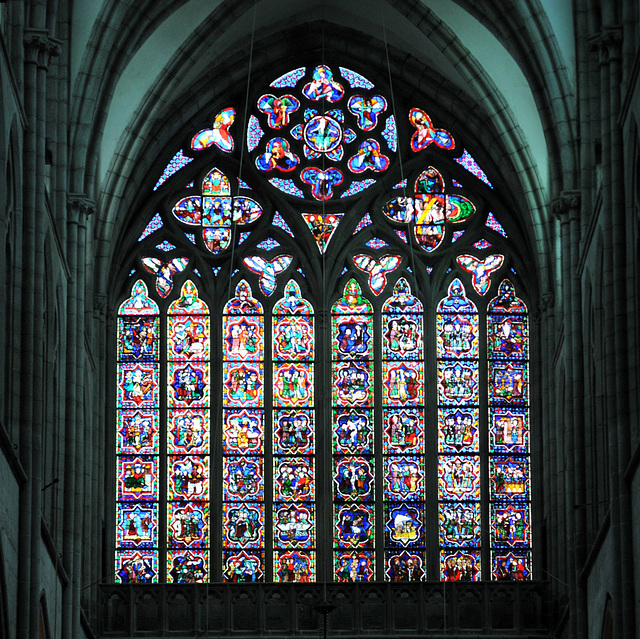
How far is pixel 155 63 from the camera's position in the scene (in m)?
→ 35.3

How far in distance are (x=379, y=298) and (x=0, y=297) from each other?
514 inches

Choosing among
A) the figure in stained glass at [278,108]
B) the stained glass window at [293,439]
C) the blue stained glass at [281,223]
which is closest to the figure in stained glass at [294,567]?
the stained glass window at [293,439]

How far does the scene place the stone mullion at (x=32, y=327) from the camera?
83.0ft

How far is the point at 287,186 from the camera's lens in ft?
124

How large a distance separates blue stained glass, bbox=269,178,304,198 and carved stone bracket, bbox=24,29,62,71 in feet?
34.6

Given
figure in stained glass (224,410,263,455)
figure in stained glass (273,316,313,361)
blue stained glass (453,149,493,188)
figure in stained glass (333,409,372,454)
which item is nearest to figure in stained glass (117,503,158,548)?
figure in stained glass (224,410,263,455)

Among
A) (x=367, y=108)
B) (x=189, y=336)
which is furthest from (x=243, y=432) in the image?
(x=367, y=108)

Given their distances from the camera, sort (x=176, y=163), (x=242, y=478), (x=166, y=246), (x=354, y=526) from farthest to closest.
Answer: (x=176, y=163) < (x=166, y=246) < (x=242, y=478) < (x=354, y=526)

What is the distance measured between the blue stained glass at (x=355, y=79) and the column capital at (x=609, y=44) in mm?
10823

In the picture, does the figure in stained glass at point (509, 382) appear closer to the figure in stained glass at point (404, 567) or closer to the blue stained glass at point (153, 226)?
the figure in stained glass at point (404, 567)

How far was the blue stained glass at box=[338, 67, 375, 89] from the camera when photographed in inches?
1503

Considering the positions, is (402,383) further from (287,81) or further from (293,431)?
(287,81)

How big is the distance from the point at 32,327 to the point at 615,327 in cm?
705

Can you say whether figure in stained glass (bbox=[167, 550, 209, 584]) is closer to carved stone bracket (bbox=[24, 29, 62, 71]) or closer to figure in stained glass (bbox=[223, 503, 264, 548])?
figure in stained glass (bbox=[223, 503, 264, 548])
